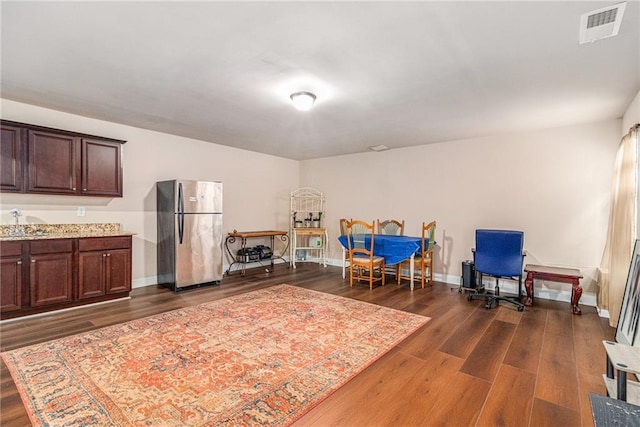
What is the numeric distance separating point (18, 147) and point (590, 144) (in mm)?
7416

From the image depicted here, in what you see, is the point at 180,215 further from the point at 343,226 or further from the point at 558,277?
the point at 558,277

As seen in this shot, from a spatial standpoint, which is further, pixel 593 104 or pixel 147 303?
pixel 147 303

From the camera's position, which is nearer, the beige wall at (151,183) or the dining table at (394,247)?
the beige wall at (151,183)

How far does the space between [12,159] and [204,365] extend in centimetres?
341

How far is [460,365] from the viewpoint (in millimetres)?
2463

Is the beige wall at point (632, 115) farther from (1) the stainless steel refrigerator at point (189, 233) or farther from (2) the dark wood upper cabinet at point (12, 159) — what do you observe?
(2) the dark wood upper cabinet at point (12, 159)

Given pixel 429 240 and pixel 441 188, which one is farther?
pixel 441 188

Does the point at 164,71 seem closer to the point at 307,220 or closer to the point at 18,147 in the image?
the point at 18,147

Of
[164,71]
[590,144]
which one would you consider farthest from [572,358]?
[164,71]

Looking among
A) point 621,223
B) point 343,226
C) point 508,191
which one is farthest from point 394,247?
point 621,223

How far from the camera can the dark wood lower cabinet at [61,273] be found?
3.31m

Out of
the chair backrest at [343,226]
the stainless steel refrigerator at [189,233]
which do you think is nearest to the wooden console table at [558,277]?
the chair backrest at [343,226]

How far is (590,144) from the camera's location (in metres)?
4.18

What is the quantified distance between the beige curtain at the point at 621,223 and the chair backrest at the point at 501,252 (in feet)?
2.85
